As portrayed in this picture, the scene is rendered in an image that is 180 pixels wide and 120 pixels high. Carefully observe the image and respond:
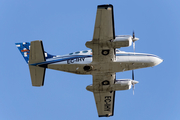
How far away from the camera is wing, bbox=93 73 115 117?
98.0 ft

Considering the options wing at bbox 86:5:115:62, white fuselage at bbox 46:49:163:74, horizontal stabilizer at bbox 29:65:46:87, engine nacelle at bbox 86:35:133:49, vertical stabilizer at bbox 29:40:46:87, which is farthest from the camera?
horizontal stabilizer at bbox 29:65:46:87

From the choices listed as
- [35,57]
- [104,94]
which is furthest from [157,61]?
[35,57]

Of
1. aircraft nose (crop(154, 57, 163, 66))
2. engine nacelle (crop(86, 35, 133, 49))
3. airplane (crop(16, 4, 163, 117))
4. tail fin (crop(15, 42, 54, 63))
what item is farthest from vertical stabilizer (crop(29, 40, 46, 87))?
aircraft nose (crop(154, 57, 163, 66))

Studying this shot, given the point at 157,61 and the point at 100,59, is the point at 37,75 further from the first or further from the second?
the point at 157,61

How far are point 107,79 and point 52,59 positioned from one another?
6713 millimetres

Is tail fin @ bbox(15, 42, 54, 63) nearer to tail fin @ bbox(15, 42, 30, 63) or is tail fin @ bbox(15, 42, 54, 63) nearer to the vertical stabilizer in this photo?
tail fin @ bbox(15, 42, 30, 63)

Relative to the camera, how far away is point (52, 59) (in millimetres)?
28750

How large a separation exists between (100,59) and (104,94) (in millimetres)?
5853

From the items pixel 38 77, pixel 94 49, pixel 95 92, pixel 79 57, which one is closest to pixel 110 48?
pixel 94 49

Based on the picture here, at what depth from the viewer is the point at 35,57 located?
2833 cm

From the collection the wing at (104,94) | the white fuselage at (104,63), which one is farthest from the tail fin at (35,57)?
the wing at (104,94)

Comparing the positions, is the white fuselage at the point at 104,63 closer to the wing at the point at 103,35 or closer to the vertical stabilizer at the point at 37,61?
the wing at the point at 103,35

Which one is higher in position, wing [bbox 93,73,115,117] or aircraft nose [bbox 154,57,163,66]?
aircraft nose [bbox 154,57,163,66]

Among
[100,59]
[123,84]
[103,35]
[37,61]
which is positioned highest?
[103,35]
